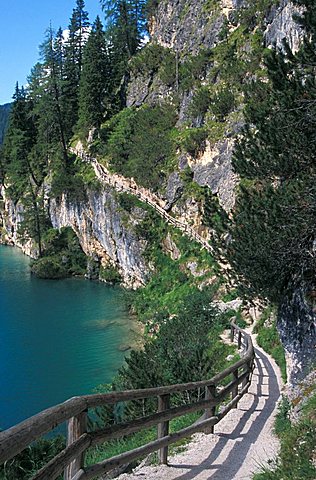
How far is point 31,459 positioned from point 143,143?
32087 mm

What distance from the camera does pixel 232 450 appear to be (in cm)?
736

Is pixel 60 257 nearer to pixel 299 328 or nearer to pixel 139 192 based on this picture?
pixel 139 192

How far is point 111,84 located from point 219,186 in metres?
28.2

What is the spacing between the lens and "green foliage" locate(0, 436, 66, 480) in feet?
28.3

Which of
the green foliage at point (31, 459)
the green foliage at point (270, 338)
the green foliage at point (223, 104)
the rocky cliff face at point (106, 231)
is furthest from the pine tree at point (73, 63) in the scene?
the green foliage at point (31, 459)

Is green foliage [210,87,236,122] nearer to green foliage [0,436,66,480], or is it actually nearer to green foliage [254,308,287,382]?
green foliage [254,308,287,382]

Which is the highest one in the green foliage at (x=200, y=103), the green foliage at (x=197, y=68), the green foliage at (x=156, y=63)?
the green foliage at (x=156, y=63)

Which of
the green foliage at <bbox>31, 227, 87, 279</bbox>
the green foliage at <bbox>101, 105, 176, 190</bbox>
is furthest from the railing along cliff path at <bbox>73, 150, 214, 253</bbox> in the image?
the green foliage at <bbox>31, 227, 87, 279</bbox>

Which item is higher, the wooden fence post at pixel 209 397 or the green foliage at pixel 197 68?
the green foliage at pixel 197 68

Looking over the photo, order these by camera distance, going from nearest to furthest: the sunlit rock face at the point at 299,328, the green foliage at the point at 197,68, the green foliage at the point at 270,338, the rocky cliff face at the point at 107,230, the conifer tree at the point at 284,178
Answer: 1. the conifer tree at the point at 284,178
2. the sunlit rock face at the point at 299,328
3. the green foliage at the point at 270,338
4. the rocky cliff face at the point at 107,230
5. the green foliage at the point at 197,68

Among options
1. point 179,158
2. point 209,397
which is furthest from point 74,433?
point 179,158

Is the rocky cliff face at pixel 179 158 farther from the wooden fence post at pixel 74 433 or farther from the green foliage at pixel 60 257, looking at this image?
the wooden fence post at pixel 74 433

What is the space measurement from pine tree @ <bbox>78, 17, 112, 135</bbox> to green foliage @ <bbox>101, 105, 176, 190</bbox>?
2.79 m

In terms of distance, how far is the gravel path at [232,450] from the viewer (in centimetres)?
610
